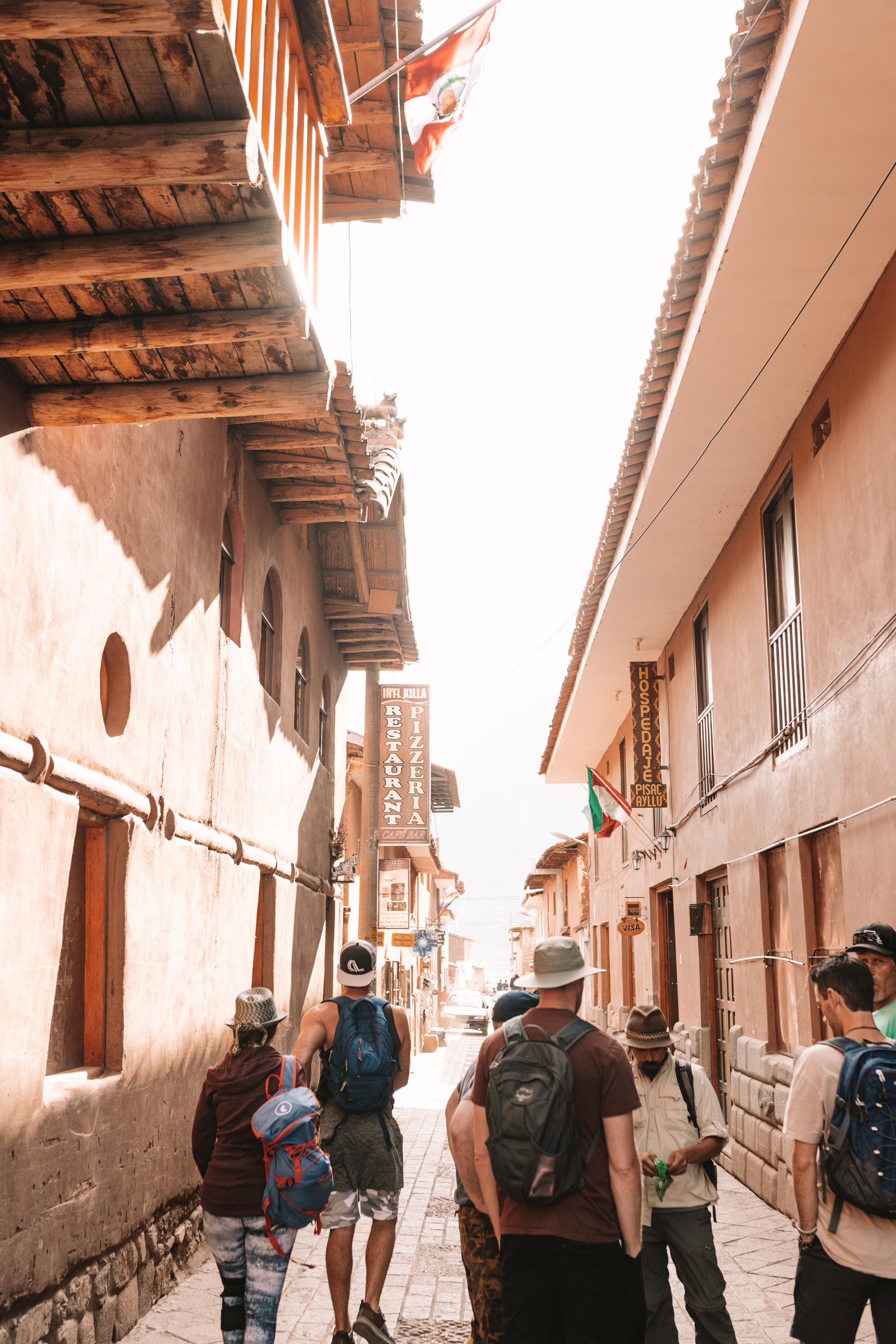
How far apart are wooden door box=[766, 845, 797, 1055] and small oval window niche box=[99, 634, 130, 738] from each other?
5.88 m

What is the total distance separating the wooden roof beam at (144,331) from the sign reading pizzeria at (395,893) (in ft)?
83.5

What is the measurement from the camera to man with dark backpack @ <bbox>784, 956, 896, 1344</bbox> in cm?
394

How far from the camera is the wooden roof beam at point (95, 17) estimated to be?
135 inches

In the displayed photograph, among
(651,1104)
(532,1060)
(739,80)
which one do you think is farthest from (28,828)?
(739,80)

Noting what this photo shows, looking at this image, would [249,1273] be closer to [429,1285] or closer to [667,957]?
[429,1285]

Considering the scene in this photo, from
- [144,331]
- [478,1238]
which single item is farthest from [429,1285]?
[144,331]

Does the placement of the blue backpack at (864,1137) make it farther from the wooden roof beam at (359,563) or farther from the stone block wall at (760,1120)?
the wooden roof beam at (359,563)

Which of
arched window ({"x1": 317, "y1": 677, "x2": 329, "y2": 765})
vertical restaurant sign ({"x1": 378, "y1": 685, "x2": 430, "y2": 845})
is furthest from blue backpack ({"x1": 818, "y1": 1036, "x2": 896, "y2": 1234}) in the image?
vertical restaurant sign ({"x1": 378, "y1": 685, "x2": 430, "y2": 845})

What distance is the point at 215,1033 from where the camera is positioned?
8570 mm

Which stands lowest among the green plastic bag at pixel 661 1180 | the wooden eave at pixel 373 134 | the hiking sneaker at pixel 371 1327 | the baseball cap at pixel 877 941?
the hiking sneaker at pixel 371 1327

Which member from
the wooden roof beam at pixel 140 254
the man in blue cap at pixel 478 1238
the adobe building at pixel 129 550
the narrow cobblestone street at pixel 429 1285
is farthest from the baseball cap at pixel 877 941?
the wooden roof beam at pixel 140 254

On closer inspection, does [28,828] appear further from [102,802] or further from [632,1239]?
[632,1239]

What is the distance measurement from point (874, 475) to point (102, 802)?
5.09 meters

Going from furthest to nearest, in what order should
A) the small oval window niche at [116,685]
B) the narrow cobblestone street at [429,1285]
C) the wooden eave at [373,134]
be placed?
the wooden eave at [373,134], the small oval window niche at [116,685], the narrow cobblestone street at [429,1285]
